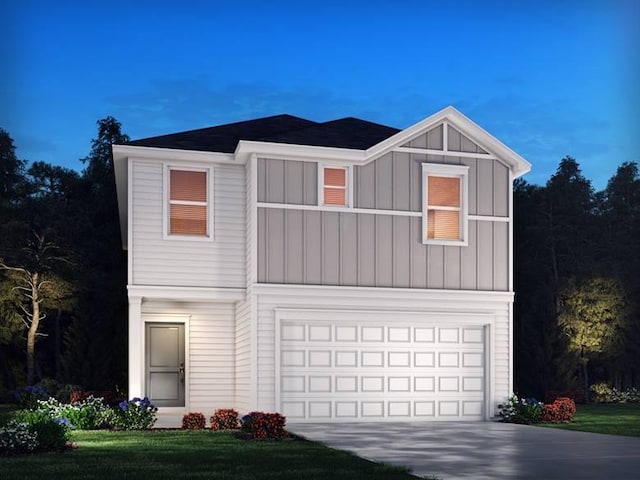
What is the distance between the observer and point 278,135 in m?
22.1

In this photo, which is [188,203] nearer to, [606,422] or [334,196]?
[334,196]

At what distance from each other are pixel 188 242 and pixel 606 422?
1035cm

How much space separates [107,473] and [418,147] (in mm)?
12209

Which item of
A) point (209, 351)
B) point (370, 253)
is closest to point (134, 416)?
point (209, 351)

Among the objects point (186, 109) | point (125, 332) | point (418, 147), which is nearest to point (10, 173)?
point (125, 332)

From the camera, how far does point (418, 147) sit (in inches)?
802

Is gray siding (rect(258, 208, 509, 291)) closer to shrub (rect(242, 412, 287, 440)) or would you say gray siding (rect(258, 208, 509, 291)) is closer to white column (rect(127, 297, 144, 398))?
white column (rect(127, 297, 144, 398))

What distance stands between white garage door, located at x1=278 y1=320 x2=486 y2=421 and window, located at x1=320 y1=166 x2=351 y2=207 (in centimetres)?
276

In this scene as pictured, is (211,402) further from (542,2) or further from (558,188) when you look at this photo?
(558,188)

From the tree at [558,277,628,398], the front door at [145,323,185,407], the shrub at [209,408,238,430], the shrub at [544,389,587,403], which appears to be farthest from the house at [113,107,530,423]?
the tree at [558,277,628,398]

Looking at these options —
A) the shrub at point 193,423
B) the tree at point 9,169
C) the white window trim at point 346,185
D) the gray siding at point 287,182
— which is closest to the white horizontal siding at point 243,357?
the shrub at point 193,423

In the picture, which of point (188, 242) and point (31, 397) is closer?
point (188, 242)

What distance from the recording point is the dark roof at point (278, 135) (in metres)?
20.1

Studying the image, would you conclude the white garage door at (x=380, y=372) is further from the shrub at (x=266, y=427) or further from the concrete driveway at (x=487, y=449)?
the shrub at (x=266, y=427)
